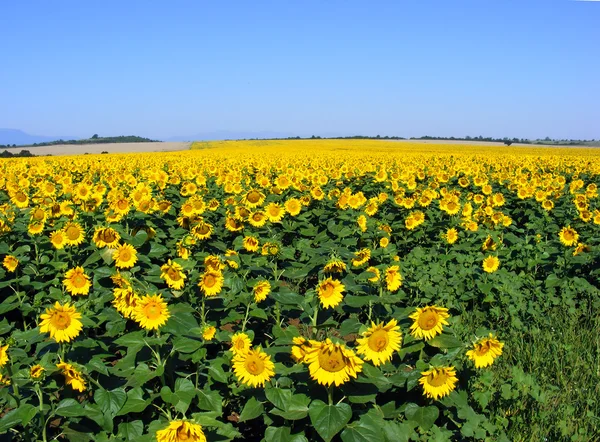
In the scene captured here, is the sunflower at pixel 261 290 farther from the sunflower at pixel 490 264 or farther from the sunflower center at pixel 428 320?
the sunflower at pixel 490 264

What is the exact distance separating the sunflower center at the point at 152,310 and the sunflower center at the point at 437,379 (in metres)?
1.63

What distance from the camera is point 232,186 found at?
9.59 meters

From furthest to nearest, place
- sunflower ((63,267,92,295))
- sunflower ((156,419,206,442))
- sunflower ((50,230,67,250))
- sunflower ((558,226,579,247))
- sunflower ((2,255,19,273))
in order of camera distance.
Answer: sunflower ((558,226,579,247))
sunflower ((50,230,67,250))
sunflower ((2,255,19,273))
sunflower ((63,267,92,295))
sunflower ((156,419,206,442))

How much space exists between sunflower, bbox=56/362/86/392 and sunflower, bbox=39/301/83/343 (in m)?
0.17

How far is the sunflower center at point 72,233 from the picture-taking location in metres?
5.30

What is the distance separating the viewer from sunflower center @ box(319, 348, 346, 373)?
2314mm

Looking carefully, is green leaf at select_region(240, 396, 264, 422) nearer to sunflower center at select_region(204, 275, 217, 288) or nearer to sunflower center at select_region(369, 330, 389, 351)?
sunflower center at select_region(369, 330, 389, 351)

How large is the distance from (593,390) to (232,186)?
7089 mm

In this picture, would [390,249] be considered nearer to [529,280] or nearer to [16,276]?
[529,280]

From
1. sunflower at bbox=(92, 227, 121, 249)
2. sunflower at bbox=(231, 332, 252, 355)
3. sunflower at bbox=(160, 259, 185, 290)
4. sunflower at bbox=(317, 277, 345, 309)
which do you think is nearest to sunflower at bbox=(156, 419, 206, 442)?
sunflower at bbox=(231, 332, 252, 355)

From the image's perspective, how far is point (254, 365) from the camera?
8.86 ft

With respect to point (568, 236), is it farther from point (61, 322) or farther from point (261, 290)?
point (61, 322)

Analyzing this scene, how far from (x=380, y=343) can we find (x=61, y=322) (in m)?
1.87

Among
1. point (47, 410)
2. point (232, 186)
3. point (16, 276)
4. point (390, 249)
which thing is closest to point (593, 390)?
point (390, 249)
